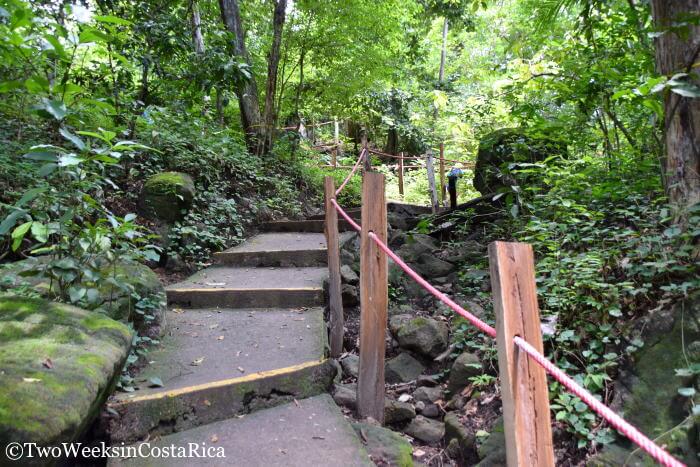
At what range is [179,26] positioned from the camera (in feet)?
16.0

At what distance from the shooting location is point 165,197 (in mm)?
4516

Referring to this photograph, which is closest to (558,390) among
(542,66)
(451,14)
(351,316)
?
(351,316)

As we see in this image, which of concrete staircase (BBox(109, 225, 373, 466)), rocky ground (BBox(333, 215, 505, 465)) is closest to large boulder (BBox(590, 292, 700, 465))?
rocky ground (BBox(333, 215, 505, 465))

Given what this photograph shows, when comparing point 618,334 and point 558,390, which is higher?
point 618,334

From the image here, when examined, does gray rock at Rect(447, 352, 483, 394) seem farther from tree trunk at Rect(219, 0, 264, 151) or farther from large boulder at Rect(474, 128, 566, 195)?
tree trunk at Rect(219, 0, 264, 151)

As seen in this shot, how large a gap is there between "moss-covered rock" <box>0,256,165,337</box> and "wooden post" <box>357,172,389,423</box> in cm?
145

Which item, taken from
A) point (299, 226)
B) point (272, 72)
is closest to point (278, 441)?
point (299, 226)

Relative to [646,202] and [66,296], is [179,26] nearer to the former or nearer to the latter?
[66,296]

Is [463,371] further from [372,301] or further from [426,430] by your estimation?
[372,301]

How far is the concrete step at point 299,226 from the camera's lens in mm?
5930

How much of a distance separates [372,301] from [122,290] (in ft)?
5.21

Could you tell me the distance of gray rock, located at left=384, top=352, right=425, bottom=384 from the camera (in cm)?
341

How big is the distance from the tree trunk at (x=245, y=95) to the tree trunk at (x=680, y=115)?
219 inches

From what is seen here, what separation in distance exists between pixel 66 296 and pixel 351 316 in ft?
8.36
